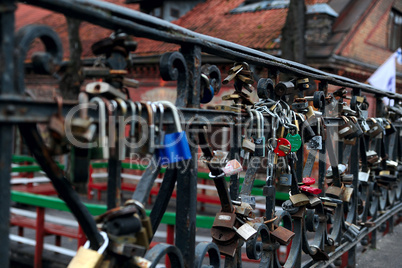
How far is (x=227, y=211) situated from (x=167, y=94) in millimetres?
11407

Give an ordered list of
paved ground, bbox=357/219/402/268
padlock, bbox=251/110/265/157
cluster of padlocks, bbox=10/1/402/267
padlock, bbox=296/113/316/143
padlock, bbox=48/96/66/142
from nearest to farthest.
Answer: padlock, bbox=48/96/66/142 → cluster of padlocks, bbox=10/1/402/267 → padlock, bbox=251/110/265/157 → padlock, bbox=296/113/316/143 → paved ground, bbox=357/219/402/268

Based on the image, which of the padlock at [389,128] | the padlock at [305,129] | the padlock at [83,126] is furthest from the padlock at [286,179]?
the padlock at [389,128]

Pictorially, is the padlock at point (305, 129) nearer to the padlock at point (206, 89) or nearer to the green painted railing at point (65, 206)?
the padlock at point (206, 89)

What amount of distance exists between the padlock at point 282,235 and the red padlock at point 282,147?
0.37 metres

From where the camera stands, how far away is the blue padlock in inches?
48.2

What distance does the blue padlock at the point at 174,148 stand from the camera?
4.01ft

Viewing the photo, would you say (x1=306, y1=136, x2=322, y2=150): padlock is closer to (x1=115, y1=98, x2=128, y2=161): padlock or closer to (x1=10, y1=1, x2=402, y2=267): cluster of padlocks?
(x1=10, y1=1, x2=402, y2=267): cluster of padlocks

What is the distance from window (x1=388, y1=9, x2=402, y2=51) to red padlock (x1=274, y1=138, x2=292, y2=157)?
42.1ft

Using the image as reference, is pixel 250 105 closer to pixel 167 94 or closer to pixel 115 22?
pixel 115 22

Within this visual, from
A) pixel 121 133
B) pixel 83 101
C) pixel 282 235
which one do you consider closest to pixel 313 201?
pixel 282 235

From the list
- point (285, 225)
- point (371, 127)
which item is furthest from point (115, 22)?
point (371, 127)

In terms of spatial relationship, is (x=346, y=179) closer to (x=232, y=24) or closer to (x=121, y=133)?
(x=121, y=133)

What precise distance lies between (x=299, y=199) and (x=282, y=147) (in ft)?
1.40

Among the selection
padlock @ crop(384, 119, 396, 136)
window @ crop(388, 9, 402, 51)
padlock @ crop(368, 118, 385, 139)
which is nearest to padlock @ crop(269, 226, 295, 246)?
padlock @ crop(368, 118, 385, 139)
